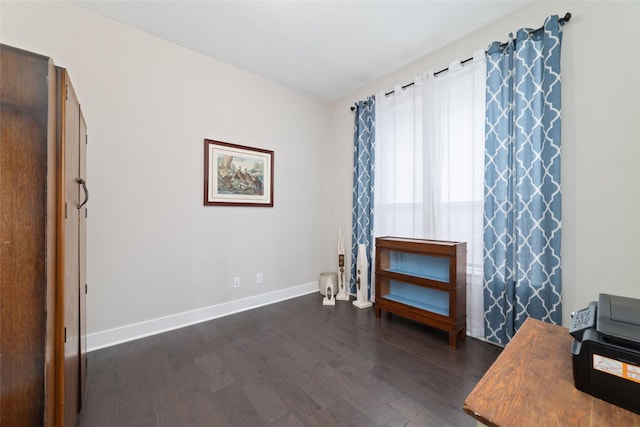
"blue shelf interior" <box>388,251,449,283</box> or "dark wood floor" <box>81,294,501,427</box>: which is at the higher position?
"blue shelf interior" <box>388,251,449,283</box>

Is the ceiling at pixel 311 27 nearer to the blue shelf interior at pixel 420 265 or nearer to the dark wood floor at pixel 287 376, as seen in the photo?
the blue shelf interior at pixel 420 265

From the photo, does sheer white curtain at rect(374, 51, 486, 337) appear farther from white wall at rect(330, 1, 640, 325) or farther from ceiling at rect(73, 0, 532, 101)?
white wall at rect(330, 1, 640, 325)

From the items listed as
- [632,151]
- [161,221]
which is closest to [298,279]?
[161,221]

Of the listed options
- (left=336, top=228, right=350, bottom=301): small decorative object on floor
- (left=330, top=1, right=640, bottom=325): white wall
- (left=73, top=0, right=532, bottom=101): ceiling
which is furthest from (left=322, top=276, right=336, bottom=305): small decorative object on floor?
(left=73, top=0, right=532, bottom=101): ceiling

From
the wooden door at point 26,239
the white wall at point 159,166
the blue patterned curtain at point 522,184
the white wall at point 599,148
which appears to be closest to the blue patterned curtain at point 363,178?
the white wall at point 159,166

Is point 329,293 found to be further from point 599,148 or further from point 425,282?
point 599,148

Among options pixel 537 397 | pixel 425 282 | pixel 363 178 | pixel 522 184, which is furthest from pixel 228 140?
pixel 537 397

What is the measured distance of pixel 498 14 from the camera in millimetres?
2080

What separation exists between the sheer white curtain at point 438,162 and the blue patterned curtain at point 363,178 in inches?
4.7

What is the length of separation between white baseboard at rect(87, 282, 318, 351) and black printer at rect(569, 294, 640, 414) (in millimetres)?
2765

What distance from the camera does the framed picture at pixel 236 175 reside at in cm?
267

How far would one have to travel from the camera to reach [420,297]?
2469 millimetres

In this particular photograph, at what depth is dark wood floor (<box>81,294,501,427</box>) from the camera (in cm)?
139

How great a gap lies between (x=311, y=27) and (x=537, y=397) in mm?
2752
